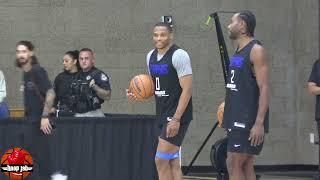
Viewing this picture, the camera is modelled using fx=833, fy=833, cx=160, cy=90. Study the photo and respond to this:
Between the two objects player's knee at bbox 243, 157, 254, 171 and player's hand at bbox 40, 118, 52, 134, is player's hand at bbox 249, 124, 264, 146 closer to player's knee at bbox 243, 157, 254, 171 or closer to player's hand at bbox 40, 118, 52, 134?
player's knee at bbox 243, 157, 254, 171

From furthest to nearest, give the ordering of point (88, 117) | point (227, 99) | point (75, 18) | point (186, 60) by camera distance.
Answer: point (75, 18)
point (88, 117)
point (186, 60)
point (227, 99)

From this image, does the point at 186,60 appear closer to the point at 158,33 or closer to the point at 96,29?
the point at 158,33

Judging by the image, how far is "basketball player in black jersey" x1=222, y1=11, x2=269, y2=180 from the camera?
7.81m

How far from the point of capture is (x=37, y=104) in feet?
31.2

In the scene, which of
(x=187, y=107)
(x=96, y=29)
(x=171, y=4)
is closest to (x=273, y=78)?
(x=171, y=4)

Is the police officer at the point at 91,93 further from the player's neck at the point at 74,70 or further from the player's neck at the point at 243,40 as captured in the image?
the player's neck at the point at 243,40

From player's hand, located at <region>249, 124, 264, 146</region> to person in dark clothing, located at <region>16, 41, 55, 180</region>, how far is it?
263 cm

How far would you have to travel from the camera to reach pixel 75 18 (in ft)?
46.5

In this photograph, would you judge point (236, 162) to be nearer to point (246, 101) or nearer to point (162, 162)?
point (246, 101)

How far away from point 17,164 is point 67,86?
195 centimetres

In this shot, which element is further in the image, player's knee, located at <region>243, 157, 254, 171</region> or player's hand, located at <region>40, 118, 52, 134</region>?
player's hand, located at <region>40, 118, 52, 134</region>

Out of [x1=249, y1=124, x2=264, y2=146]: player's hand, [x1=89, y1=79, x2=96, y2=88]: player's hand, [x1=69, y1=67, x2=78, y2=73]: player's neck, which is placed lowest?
[x1=249, y1=124, x2=264, y2=146]: player's hand

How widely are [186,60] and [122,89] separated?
566 centimetres

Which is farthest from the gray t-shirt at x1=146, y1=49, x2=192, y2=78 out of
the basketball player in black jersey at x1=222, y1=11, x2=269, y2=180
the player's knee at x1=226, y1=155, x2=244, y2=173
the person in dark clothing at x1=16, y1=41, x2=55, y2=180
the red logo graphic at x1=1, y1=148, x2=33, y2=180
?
the red logo graphic at x1=1, y1=148, x2=33, y2=180
